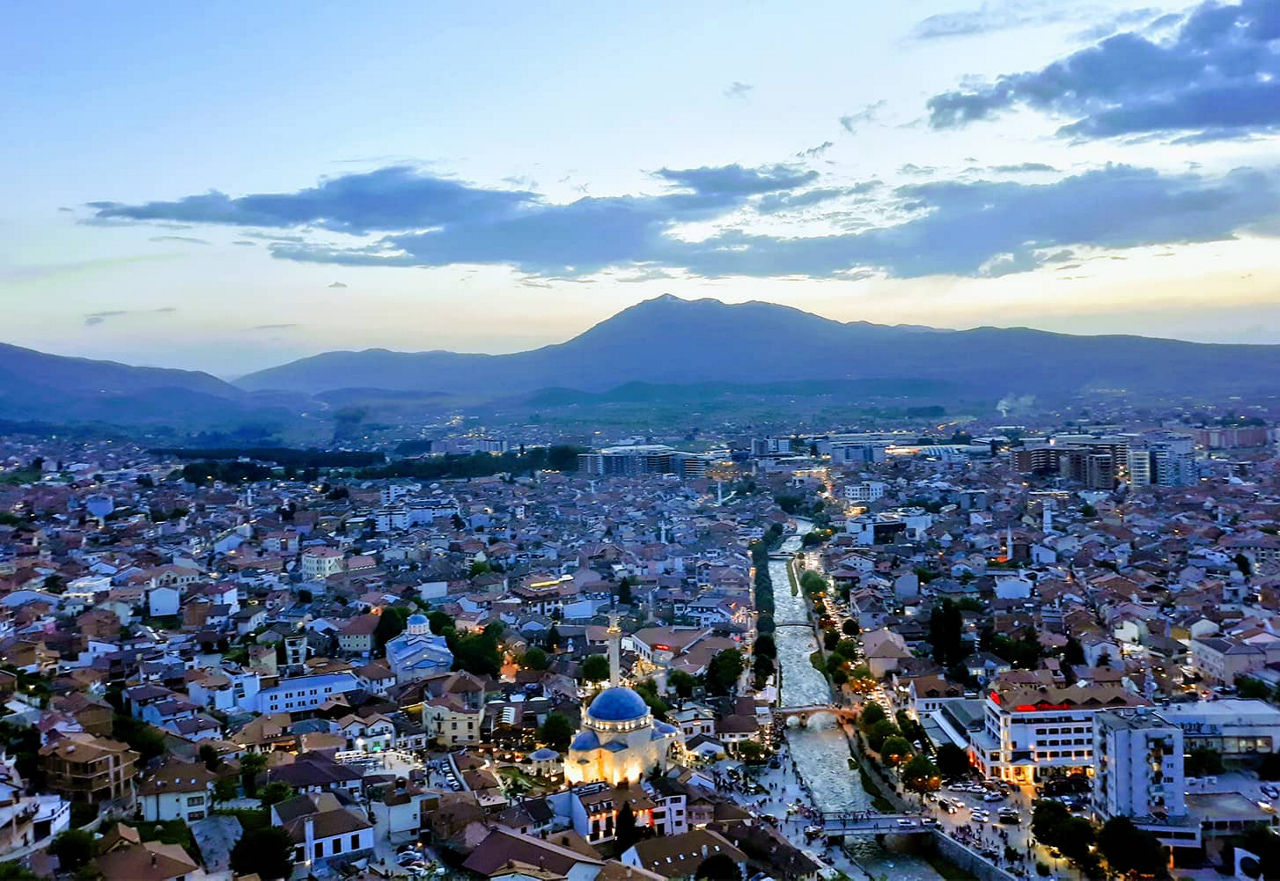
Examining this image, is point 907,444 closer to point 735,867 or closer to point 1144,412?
point 1144,412

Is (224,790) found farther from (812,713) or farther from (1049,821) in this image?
(1049,821)

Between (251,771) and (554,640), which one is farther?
(554,640)

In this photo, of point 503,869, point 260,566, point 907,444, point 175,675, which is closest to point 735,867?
point 503,869

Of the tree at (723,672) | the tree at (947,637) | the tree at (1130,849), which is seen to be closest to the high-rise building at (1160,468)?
the tree at (947,637)

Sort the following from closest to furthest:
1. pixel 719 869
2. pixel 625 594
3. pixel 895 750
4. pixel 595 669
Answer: pixel 719 869 < pixel 895 750 < pixel 595 669 < pixel 625 594

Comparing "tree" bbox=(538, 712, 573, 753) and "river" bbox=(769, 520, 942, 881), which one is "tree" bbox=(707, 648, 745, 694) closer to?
"river" bbox=(769, 520, 942, 881)

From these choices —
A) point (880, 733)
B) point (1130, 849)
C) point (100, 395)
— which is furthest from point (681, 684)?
point (100, 395)

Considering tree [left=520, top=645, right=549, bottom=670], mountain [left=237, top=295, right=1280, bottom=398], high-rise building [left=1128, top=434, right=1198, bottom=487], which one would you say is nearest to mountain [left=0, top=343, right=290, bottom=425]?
mountain [left=237, top=295, right=1280, bottom=398]
